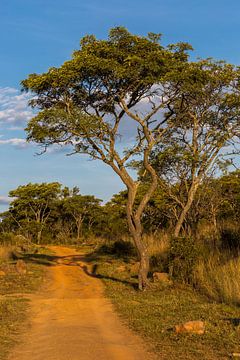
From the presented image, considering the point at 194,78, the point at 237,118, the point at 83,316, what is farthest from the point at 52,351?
the point at 237,118

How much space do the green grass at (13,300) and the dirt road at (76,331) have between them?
232 millimetres

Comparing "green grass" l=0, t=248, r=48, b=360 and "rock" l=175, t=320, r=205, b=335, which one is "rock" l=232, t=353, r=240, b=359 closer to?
"rock" l=175, t=320, r=205, b=335

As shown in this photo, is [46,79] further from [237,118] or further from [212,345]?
[212,345]

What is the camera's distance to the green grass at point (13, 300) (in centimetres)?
778

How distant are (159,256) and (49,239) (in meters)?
32.8

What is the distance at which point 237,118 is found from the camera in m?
18.2

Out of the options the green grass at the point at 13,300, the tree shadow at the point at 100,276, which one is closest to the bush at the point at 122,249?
the tree shadow at the point at 100,276

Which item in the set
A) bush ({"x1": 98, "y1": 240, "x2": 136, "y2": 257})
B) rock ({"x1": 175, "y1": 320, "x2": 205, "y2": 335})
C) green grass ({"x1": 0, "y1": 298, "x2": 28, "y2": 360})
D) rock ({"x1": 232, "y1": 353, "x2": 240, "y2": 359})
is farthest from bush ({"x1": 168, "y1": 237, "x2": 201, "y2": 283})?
bush ({"x1": 98, "y1": 240, "x2": 136, "y2": 257})

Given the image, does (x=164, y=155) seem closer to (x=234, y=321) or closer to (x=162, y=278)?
(x=162, y=278)

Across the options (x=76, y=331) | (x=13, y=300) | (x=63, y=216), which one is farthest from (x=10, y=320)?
(x=63, y=216)

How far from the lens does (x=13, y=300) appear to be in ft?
39.7

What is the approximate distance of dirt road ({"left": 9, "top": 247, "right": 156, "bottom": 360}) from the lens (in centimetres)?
661

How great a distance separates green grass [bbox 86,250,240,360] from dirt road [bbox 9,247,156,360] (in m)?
0.33

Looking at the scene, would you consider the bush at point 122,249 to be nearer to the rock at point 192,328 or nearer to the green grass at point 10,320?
the green grass at point 10,320
